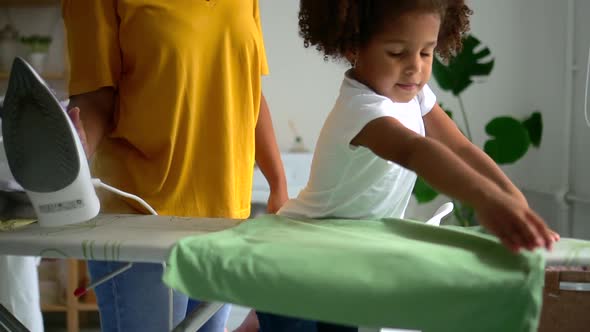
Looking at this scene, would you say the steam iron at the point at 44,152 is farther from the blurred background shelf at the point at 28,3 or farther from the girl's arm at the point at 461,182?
the blurred background shelf at the point at 28,3

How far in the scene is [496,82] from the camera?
10.6 ft

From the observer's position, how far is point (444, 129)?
3.27ft

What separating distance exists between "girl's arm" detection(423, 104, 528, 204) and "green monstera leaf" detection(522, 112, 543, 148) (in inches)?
81.6

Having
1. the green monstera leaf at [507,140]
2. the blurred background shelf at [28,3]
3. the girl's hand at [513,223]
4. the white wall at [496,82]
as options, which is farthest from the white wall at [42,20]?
the girl's hand at [513,223]

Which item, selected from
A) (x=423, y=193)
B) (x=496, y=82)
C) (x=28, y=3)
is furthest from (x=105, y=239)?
(x=496, y=82)

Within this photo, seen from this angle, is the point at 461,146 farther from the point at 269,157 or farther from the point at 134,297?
the point at 134,297

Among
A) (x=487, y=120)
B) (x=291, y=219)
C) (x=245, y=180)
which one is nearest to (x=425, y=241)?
(x=291, y=219)

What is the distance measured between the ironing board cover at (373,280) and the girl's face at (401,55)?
0.88 feet

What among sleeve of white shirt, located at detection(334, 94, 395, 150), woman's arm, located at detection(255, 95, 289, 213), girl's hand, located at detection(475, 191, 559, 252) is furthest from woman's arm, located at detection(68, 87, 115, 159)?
girl's hand, located at detection(475, 191, 559, 252)

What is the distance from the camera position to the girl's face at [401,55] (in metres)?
0.85

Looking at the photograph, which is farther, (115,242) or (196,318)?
(196,318)

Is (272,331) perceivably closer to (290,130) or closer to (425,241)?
(425,241)

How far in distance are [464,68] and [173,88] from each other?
2024 mm

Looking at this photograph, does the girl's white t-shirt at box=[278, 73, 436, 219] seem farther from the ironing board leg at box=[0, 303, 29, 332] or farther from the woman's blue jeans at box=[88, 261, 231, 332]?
the ironing board leg at box=[0, 303, 29, 332]
